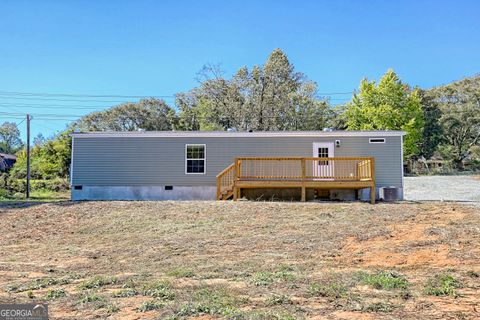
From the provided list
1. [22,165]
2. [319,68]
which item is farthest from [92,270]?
[22,165]

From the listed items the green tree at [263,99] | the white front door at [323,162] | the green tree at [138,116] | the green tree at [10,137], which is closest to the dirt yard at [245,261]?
the white front door at [323,162]

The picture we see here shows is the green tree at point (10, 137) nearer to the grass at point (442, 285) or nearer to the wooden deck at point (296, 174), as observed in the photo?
the wooden deck at point (296, 174)

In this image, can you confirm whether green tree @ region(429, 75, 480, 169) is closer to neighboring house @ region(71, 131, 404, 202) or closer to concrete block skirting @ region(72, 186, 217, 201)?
neighboring house @ region(71, 131, 404, 202)

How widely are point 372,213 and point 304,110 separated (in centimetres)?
1973

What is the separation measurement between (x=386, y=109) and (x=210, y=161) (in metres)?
19.3

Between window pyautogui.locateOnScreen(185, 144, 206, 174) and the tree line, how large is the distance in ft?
43.2

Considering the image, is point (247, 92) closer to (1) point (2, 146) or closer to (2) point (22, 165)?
(2) point (22, 165)

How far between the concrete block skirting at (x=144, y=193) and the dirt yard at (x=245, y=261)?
3.42 metres

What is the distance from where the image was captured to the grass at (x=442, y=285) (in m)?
4.00

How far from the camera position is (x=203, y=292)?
4.18 m

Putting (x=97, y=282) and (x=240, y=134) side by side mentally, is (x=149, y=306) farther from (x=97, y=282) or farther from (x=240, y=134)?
(x=240, y=134)

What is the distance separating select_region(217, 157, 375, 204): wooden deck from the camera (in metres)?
12.8

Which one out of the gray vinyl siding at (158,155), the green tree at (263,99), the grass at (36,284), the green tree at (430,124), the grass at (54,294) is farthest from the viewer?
the green tree at (430,124)

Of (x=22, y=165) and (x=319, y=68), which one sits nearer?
(x=319, y=68)
